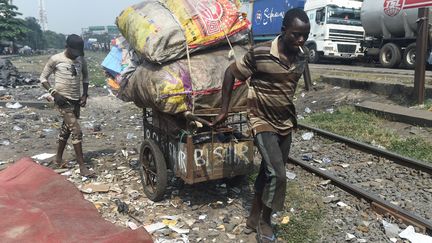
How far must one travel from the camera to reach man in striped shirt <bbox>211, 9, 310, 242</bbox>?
11.2ft

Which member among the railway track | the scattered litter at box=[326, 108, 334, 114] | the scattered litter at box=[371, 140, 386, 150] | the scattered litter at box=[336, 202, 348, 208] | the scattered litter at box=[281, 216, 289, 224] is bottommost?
the scattered litter at box=[326, 108, 334, 114]

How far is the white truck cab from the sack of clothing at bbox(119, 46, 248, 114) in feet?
56.7

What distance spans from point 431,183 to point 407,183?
290 millimetres

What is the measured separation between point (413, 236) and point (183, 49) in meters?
2.91

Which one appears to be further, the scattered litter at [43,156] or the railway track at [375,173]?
the scattered litter at [43,156]

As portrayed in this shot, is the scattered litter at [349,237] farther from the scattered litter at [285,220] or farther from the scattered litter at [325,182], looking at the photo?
the scattered litter at [325,182]

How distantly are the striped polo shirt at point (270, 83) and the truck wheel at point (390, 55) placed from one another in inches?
605

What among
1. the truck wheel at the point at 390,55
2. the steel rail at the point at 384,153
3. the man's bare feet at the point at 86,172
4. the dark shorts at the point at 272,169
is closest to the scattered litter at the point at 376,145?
the steel rail at the point at 384,153

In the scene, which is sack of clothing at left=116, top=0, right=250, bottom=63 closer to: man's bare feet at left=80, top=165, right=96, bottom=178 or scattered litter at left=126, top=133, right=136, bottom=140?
man's bare feet at left=80, top=165, right=96, bottom=178

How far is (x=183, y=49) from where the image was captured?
4395 millimetres

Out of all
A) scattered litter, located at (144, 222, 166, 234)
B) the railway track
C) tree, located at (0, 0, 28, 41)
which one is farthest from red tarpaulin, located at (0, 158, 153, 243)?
tree, located at (0, 0, 28, 41)

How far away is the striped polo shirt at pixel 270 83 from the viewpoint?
341cm

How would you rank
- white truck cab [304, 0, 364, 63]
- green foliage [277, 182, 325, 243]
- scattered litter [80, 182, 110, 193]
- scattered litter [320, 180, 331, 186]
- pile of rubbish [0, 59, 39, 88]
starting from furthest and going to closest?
white truck cab [304, 0, 364, 63], pile of rubbish [0, 59, 39, 88], scattered litter [320, 180, 331, 186], scattered litter [80, 182, 110, 193], green foliage [277, 182, 325, 243]

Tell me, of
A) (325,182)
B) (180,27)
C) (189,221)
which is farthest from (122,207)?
(325,182)
